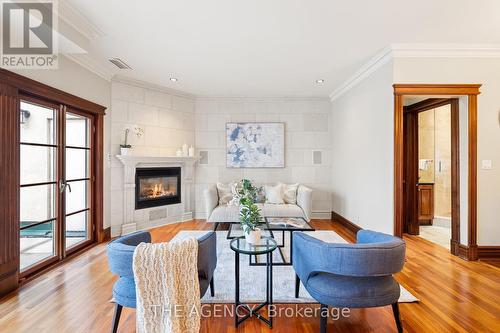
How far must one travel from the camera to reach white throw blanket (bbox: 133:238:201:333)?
5.01 feet

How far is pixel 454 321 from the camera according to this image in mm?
1979

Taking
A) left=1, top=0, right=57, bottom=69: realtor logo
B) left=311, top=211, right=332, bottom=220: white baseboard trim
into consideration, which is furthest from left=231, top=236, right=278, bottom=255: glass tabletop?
left=311, top=211, right=332, bottom=220: white baseboard trim

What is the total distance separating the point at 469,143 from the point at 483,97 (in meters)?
0.66

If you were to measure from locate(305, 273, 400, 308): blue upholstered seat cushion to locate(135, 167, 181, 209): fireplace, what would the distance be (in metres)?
3.96

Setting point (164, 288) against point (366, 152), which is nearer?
point (164, 288)

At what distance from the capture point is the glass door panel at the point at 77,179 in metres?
3.44

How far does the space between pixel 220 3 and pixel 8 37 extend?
2.25 meters

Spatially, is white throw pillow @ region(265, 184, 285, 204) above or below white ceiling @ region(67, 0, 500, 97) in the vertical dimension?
below

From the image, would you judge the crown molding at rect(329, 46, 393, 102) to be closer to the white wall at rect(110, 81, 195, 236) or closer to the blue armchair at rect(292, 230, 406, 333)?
the blue armchair at rect(292, 230, 406, 333)

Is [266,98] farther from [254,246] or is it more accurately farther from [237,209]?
[254,246]

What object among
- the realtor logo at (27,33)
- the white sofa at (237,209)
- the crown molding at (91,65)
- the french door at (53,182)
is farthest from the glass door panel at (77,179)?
the white sofa at (237,209)

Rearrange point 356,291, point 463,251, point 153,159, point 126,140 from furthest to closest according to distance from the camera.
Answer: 1. point 153,159
2. point 126,140
3. point 463,251
4. point 356,291

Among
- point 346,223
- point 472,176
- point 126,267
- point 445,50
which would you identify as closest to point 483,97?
Result: point 445,50

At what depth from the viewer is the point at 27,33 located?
254 cm
